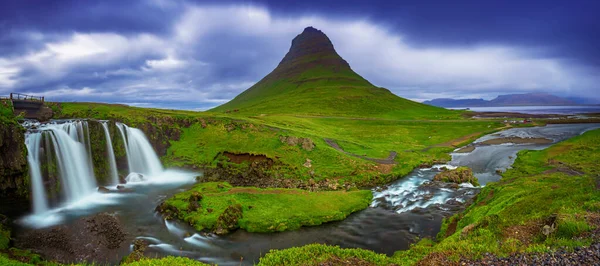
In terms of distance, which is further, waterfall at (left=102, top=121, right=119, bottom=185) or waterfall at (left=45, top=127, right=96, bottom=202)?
waterfall at (left=102, top=121, right=119, bottom=185)

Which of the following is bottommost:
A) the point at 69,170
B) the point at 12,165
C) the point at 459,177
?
the point at 459,177

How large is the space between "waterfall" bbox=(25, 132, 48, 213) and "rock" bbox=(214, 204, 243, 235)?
67.1 feet

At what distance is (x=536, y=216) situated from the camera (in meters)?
17.6

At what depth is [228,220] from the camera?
2911 centimetres

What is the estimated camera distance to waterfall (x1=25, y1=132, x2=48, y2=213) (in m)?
32.7

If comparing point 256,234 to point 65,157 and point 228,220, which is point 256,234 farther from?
point 65,157

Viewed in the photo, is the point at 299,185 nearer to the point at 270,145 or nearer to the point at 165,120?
the point at 270,145

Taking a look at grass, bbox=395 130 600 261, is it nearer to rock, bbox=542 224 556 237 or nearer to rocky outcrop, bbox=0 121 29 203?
rock, bbox=542 224 556 237

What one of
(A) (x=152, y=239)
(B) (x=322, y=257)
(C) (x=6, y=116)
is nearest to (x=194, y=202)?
(A) (x=152, y=239)

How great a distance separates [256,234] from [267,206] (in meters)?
5.19

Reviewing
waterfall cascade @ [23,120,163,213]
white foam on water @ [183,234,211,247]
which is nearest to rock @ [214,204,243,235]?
white foam on water @ [183,234,211,247]

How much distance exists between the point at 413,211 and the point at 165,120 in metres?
53.4

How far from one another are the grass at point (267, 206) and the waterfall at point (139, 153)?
15.6m

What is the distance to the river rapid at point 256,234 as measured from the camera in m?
25.3
